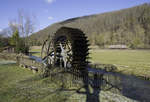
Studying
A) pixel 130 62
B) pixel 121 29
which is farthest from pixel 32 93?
pixel 121 29

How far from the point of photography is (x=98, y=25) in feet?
301

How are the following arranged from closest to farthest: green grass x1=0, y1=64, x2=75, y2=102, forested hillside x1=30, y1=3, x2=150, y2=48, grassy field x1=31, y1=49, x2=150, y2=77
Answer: green grass x1=0, y1=64, x2=75, y2=102, grassy field x1=31, y1=49, x2=150, y2=77, forested hillside x1=30, y1=3, x2=150, y2=48

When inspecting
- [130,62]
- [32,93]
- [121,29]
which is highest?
[121,29]

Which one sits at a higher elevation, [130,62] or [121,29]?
[121,29]

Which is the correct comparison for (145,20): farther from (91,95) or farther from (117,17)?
(91,95)

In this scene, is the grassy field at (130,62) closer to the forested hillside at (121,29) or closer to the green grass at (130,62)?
the green grass at (130,62)

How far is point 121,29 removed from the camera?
7631 centimetres

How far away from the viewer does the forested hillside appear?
62.1 meters

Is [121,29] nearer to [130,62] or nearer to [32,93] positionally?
[130,62]

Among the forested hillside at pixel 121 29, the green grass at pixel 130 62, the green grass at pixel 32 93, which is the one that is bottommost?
the green grass at pixel 32 93

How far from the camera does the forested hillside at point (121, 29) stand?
62.1m

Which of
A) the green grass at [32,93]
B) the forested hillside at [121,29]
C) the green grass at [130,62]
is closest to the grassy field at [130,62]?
the green grass at [130,62]

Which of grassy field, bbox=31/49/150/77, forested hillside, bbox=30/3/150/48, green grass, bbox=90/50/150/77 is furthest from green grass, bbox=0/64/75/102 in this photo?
forested hillside, bbox=30/3/150/48

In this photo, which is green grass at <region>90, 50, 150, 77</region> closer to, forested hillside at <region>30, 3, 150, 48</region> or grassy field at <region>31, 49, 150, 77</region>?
grassy field at <region>31, 49, 150, 77</region>
